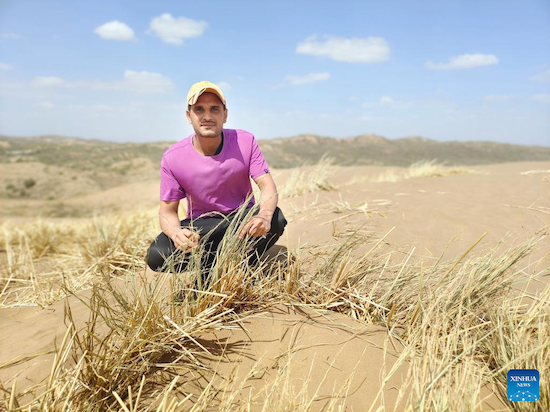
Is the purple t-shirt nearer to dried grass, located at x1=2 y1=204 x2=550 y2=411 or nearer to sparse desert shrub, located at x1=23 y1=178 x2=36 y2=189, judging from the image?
dried grass, located at x1=2 y1=204 x2=550 y2=411

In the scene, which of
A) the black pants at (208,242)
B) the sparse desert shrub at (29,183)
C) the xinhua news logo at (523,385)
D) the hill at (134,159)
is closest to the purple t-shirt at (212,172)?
the black pants at (208,242)

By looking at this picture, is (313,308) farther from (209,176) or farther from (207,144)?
(207,144)

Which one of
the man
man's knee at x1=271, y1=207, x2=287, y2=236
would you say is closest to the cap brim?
the man

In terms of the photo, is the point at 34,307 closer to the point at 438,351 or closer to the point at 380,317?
the point at 380,317

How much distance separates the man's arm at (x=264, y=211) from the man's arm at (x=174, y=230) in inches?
11.6

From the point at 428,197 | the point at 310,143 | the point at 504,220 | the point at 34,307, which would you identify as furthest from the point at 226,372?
the point at 310,143

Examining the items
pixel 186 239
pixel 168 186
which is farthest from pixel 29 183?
pixel 186 239

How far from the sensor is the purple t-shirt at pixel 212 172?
2.72 m

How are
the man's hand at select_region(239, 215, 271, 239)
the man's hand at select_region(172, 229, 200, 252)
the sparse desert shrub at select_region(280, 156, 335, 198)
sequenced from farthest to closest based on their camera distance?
the sparse desert shrub at select_region(280, 156, 335, 198) < the man's hand at select_region(239, 215, 271, 239) < the man's hand at select_region(172, 229, 200, 252)

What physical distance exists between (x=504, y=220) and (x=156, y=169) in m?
23.3

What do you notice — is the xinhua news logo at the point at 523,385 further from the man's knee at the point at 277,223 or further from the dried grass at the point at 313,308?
the man's knee at the point at 277,223

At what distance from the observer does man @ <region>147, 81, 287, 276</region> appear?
2607 mm

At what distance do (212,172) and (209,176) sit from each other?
35 millimetres

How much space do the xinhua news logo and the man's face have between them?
2119mm
